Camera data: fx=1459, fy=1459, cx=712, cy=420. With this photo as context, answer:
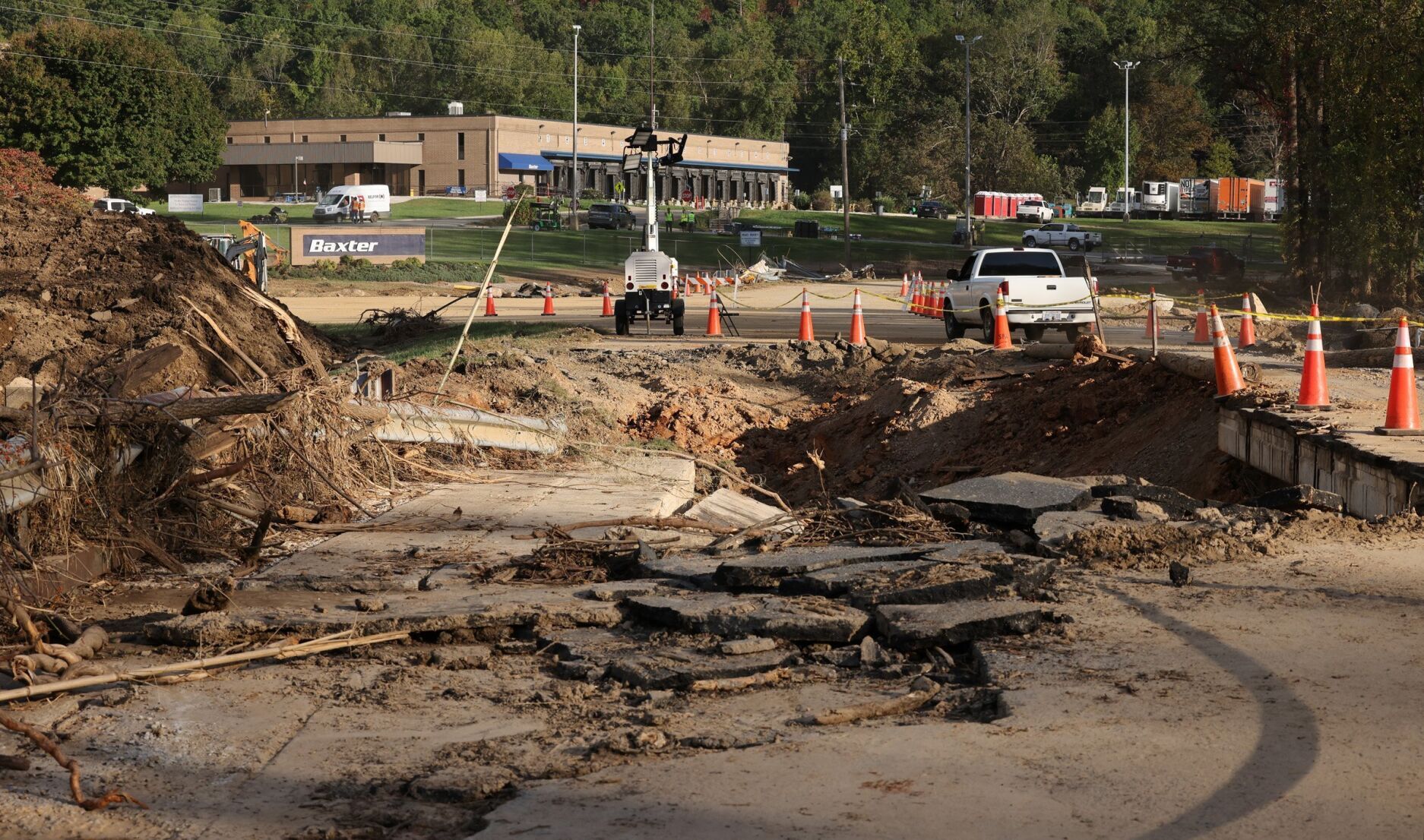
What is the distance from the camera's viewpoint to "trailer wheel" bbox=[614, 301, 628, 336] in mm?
27281

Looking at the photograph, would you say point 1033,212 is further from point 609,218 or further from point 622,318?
point 622,318

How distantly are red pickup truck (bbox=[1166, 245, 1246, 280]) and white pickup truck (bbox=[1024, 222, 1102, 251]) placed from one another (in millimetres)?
18708

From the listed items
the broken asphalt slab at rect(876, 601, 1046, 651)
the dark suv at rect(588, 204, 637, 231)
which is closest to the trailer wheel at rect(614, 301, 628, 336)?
the broken asphalt slab at rect(876, 601, 1046, 651)

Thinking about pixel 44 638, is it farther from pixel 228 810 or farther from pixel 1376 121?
pixel 1376 121

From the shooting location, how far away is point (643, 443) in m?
16.1

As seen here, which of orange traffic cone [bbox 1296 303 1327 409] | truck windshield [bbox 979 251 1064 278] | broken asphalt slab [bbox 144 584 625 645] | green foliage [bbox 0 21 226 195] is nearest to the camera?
broken asphalt slab [bbox 144 584 625 645]

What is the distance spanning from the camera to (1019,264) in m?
25.8

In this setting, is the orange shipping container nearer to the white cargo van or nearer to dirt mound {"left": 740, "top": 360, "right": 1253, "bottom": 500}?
the white cargo van

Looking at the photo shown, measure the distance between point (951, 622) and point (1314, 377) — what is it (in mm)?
6779

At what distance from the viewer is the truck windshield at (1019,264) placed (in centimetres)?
2581

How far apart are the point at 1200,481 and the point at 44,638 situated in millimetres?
9698

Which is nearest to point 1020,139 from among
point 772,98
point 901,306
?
point 772,98

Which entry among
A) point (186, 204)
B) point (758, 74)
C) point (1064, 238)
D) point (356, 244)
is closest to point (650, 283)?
point (356, 244)

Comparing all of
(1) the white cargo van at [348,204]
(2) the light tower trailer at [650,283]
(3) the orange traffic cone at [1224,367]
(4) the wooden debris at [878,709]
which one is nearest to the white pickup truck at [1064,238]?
(1) the white cargo van at [348,204]
